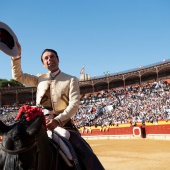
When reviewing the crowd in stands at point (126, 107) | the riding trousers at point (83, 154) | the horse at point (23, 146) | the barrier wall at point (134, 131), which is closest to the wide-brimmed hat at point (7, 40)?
the horse at point (23, 146)

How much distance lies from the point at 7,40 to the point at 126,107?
77.2 ft

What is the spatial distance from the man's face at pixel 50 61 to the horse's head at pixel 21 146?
85 centimetres

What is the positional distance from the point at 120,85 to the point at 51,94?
108ft

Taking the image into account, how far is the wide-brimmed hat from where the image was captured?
172 cm

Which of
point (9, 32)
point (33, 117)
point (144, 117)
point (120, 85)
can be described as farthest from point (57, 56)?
point (120, 85)

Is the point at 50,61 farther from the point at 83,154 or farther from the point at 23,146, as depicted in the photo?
the point at 23,146

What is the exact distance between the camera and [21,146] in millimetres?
1485

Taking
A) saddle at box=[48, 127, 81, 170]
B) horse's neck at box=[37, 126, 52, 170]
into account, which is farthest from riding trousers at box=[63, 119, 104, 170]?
horse's neck at box=[37, 126, 52, 170]

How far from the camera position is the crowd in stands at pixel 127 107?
2028 cm

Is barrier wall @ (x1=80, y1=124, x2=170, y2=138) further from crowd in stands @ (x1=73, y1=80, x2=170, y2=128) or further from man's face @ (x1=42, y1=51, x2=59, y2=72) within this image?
man's face @ (x1=42, y1=51, x2=59, y2=72)

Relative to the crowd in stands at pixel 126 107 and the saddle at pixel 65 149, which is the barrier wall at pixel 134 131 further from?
the saddle at pixel 65 149

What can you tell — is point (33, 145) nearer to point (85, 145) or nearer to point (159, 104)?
point (85, 145)

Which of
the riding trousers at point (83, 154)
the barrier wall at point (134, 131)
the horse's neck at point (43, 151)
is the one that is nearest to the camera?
the horse's neck at point (43, 151)

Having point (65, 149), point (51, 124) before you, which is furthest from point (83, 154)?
point (51, 124)
